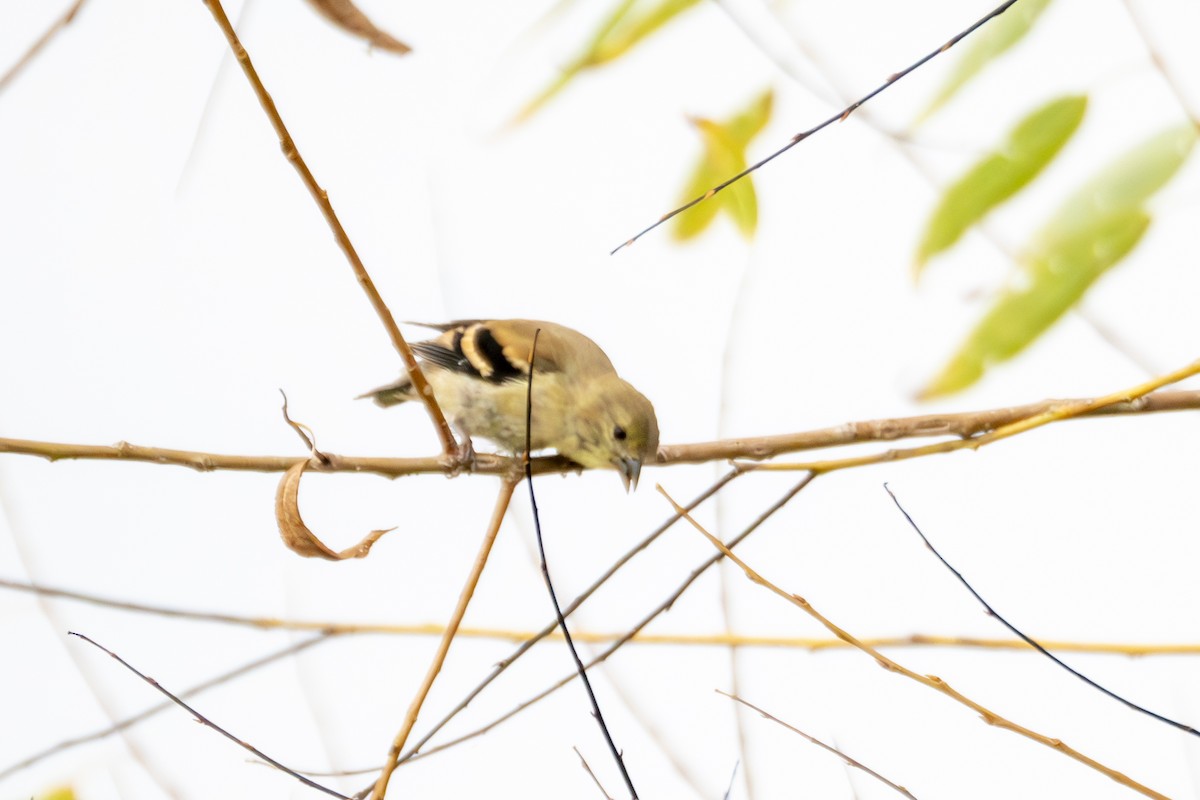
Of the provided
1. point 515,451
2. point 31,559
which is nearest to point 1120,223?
point 515,451

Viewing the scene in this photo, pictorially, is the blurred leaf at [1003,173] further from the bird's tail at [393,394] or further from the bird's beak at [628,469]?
the bird's tail at [393,394]

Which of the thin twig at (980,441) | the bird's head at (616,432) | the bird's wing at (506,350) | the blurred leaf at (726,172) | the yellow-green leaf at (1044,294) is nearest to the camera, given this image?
the thin twig at (980,441)

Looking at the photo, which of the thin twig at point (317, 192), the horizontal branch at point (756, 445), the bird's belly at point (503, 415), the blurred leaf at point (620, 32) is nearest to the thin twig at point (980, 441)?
the horizontal branch at point (756, 445)

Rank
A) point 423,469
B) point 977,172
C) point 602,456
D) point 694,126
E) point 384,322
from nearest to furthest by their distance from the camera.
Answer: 1. point 384,322
2. point 977,172
3. point 423,469
4. point 694,126
5. point 602,456

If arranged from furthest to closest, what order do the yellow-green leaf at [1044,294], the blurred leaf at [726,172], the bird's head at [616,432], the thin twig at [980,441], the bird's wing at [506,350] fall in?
the bird's wing at [506,350] < the bird's head at [616,432] < the blurred leaf at [726,172] < the yellow-green leaf at [1044,294] < the thin twig at [980,441]

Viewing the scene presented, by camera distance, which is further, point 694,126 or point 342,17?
point 694,126

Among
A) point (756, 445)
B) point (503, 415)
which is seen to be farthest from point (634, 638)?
point (503, 415)

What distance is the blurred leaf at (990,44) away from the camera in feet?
4.17

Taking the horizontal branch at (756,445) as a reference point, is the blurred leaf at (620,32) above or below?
above

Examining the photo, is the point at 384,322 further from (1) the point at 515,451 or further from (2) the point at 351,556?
(1) the point at 515,451

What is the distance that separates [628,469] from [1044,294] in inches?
42.0

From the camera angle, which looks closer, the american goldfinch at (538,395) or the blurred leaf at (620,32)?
the blurred leaf at (620,32)

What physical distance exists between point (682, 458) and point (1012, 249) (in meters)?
0.55

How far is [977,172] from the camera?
1298 millimetres
